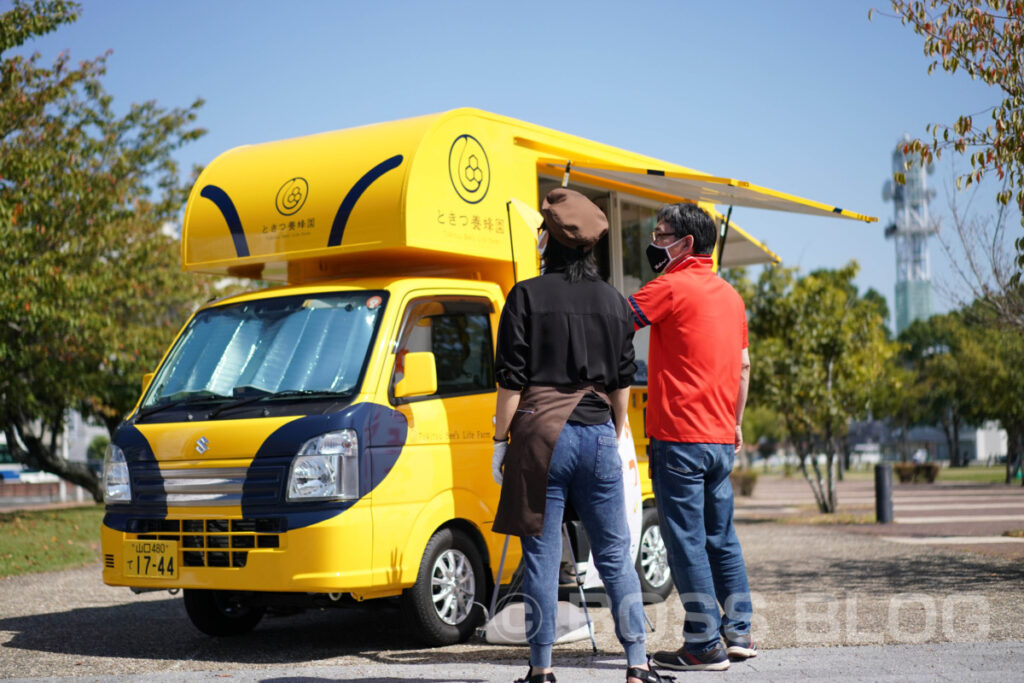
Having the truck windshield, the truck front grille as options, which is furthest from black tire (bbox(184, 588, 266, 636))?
the truck windshield

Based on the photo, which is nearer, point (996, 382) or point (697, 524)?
point (697, 524)

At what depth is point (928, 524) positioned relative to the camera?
16.4 metres

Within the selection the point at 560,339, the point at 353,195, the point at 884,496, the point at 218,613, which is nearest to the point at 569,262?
the point at 560,339

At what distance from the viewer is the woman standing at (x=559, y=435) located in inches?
182

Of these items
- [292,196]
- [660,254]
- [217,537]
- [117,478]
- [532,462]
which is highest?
[292,196]

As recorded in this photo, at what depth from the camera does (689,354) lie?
5449 millimetres

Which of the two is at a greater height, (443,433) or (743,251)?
(743,251)

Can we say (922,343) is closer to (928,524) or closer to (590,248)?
(928,524)

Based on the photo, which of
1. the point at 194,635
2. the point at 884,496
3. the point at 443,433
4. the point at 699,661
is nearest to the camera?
the point at 699,661

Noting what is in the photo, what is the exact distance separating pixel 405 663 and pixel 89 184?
42.9ft

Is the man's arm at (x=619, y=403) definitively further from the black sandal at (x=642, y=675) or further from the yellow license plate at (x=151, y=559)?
the yellow license plate at (x=151, y=559)

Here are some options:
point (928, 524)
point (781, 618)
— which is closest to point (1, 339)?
point (781, 618)

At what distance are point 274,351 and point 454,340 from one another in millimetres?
1131

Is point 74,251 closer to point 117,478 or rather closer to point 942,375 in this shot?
point 117,478
